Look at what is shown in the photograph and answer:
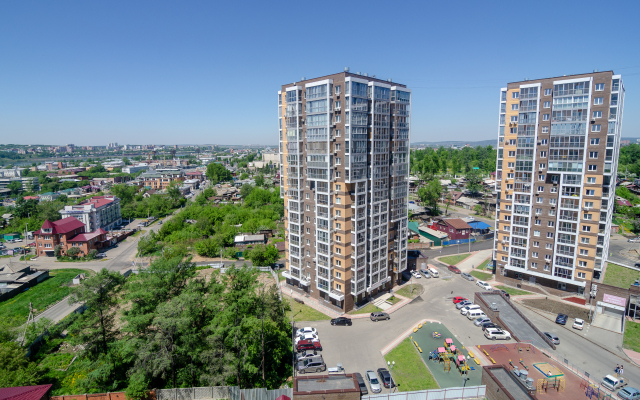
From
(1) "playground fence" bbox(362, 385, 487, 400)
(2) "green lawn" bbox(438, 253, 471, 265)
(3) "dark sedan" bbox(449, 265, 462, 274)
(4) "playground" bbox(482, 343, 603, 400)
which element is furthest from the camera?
(2) "green lawn" bbox(438, 253, 471, 265)

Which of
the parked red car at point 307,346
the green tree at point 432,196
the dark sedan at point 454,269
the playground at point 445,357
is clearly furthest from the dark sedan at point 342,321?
the green tree at point 432,196

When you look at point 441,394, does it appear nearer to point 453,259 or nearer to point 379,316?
point 379,316

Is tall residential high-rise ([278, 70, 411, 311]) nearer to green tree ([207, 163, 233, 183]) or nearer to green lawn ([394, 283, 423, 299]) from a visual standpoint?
green lawn ([394, 283, 423, 299])

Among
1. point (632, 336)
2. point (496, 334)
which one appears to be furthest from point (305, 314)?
point (632, 336)

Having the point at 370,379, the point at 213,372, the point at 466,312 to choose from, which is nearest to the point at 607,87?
the point at 466,312

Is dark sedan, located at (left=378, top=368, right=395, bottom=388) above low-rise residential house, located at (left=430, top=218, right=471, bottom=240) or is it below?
below

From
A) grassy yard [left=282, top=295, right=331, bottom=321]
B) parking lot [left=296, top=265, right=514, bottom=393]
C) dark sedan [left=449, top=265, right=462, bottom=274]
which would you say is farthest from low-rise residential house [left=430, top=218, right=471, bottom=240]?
grassy yard [left=282, top=295, right=331, bottom=321]
